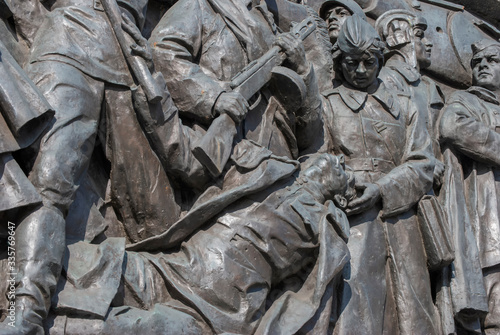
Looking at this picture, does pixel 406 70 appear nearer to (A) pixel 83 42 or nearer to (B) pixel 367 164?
(B) pixel 367 164

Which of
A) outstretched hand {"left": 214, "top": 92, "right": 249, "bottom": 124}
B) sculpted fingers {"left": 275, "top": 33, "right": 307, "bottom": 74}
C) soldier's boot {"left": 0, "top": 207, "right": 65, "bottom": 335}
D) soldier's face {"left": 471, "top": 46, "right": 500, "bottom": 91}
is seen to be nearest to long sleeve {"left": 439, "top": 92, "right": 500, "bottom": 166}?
soldier's face {"left": 471, "top": 46, "right": 500, "bottom": 91}

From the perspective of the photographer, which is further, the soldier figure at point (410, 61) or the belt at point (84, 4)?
the soldier figure at point (410, 61)

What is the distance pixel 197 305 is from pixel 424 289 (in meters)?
1.94

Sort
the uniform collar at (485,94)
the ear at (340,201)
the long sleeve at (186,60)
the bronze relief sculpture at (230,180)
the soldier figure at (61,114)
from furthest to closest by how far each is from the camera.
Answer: the uniform collar at (485,94) → the ear at (340,201) → the long sleeve at (186,60) → the bronze relief sculpture at (230,180) → the soldier figure at (61,114)

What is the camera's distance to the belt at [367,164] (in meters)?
6.79

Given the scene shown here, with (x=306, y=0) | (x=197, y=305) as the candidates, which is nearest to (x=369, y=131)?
(x=306, y=0)

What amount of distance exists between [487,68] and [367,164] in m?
2.01

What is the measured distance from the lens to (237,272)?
5.48 metres

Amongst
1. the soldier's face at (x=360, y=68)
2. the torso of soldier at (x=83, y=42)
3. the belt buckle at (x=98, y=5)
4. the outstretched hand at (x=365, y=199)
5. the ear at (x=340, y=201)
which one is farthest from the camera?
the soldier's face at (x=360, y=68)

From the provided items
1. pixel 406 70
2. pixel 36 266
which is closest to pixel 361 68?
pixel 406 70

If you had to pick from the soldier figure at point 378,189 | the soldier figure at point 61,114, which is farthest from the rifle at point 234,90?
the soldier figure at point 61,114

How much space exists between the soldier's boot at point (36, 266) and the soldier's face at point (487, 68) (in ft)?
14.4

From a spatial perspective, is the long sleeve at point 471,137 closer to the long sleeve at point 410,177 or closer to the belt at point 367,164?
the long sleeve at point 410,177

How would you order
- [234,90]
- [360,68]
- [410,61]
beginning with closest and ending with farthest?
[234,90]
[360,68]
[410,61]
